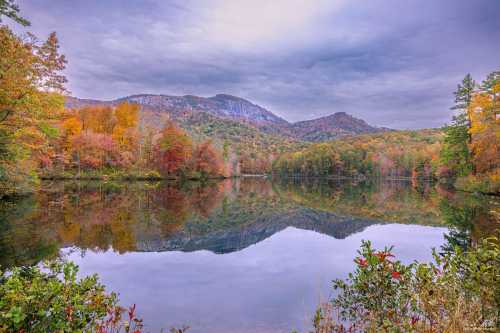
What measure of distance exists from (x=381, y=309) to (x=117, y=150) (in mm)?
68773

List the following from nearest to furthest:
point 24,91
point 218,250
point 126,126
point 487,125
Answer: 1. point 218,250
2. point 24,91
3. point 487,125
4. point 126,126

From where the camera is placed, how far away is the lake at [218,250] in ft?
25.7

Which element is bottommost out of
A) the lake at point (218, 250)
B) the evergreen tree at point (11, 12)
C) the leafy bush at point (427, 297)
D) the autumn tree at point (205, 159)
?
the lake at point (218, 250)

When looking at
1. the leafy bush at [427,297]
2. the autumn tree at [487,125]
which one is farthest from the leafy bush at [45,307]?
the autumn tree at [487,125]

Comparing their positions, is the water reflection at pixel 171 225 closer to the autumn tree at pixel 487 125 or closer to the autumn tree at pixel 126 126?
the autumn tree at pixel 487 125

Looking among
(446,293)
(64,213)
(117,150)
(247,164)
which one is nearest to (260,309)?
(446,293)

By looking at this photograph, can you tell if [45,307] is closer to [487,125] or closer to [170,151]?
[487,125]

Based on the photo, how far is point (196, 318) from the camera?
7.22 meters

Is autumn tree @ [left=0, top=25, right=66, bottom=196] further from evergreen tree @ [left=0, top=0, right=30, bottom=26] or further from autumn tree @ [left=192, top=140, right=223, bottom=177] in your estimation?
autumn tree @ [left=192, top=140, right=223, bottom=177]

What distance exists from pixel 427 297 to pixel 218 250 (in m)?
10.1

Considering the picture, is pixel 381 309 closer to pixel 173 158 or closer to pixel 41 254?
pixel 41 254

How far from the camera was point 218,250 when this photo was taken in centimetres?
1411

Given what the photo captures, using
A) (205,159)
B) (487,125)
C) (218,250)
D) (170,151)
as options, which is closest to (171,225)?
(218,250)

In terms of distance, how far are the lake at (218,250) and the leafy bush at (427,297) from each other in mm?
1472
